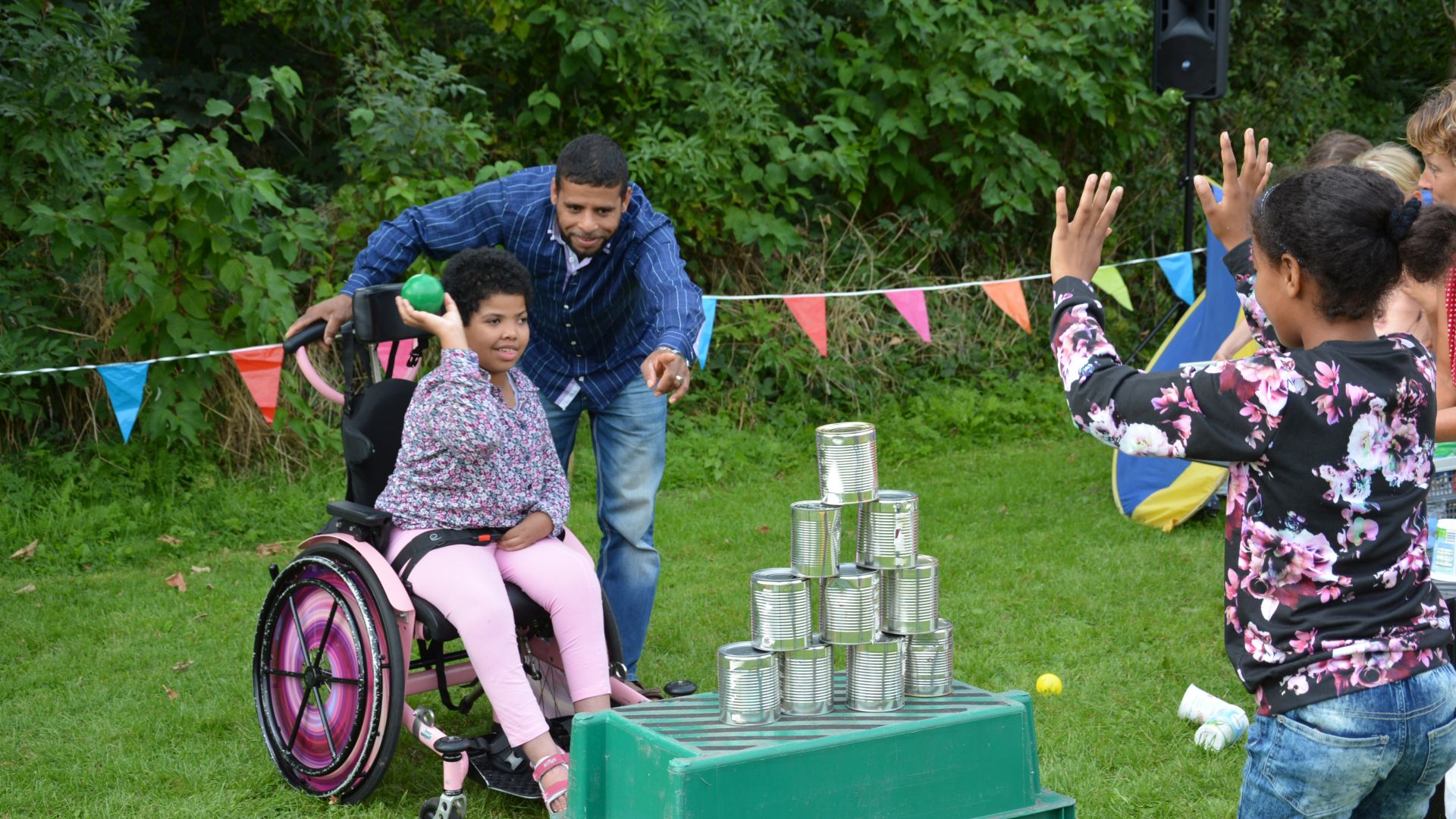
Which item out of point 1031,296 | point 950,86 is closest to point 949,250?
point 1031,296

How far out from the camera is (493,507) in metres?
3.63

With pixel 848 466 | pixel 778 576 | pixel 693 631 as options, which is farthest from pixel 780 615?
pixel 693 631

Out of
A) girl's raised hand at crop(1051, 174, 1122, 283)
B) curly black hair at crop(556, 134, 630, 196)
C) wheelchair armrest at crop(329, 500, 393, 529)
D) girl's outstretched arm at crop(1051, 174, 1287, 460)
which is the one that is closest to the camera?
girl's outstretched arm at crop(1051, 174, 1287, 460)

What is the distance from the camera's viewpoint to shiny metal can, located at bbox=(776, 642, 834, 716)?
264 cm

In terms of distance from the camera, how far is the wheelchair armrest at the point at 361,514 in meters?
3.51

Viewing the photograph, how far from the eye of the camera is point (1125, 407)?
214 cm

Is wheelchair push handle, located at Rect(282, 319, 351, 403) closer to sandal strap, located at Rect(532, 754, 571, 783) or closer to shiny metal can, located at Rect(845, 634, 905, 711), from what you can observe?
sandal strap, located at Rect(532, 754, 571, 783)

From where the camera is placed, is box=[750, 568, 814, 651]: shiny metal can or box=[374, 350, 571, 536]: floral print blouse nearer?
box=[750, 568, 814, 651]: shiny metal can

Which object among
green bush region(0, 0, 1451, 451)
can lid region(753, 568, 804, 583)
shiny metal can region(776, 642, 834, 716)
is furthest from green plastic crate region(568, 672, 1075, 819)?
green bush region(0, 0, 1451, 451)

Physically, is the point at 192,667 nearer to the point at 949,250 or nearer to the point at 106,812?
the point at 106,812

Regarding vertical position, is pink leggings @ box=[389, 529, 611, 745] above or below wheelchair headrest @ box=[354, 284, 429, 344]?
below

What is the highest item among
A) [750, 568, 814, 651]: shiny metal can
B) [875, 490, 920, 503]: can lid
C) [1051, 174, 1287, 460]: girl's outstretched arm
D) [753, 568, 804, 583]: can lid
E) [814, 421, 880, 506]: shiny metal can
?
[1051, 174, 1287, 460]: girl's outstretched arm

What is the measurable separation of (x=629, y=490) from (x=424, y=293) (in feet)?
3.41

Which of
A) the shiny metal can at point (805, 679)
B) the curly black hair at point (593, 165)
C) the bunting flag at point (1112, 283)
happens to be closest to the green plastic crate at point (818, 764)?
the shiny metal can at point (805, 679)
